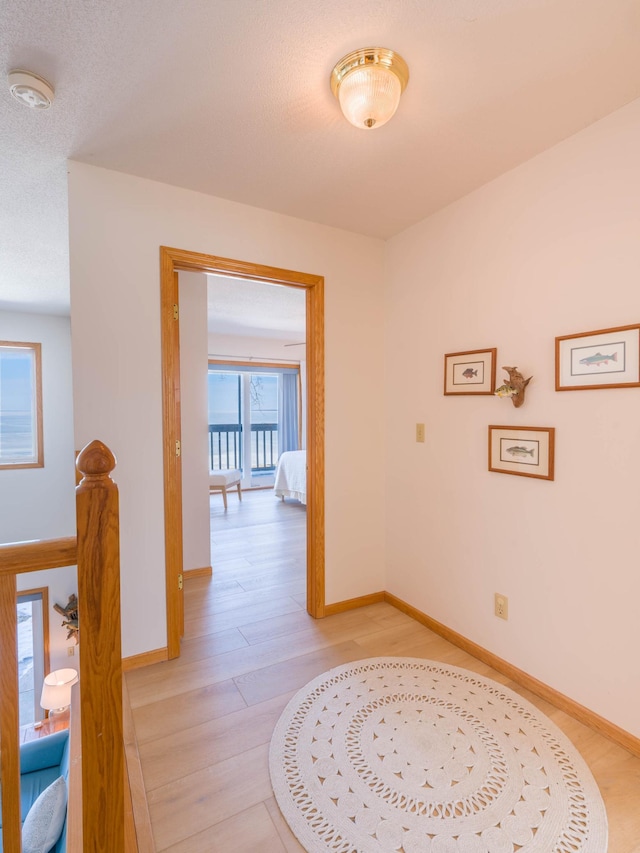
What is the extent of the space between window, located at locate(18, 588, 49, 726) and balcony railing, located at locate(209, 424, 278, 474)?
9.68 feet

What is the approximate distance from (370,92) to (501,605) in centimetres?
221

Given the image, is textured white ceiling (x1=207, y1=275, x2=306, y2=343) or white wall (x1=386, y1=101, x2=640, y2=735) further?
textured white ceiling (x1=207, y1=275, x2=306, y2=343)

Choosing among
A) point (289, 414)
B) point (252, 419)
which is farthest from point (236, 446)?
point (289, 414)

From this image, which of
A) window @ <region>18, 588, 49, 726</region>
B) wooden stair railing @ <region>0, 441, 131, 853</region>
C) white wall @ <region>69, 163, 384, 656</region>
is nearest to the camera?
wooden stair railing @ <region>0, 441, 131, 853</region>

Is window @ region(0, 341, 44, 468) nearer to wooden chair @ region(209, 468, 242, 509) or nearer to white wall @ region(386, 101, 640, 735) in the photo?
wooden chair @ region(209, 468, 242, 509)

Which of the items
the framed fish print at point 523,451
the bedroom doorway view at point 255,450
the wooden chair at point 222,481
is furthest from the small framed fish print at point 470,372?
the wooden chair at point 222,481

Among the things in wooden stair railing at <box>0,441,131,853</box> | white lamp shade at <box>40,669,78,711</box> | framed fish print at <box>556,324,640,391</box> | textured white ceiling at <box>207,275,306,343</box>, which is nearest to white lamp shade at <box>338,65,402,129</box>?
framed fish print at <box>556,324,640,391</box>

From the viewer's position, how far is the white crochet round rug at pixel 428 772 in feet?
4.06

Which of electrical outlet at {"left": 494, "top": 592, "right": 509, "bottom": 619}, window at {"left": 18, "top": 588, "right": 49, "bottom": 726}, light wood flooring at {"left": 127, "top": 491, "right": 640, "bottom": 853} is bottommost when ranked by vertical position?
window at {"left": 18, "top": 588, "right": 49, "bottom": 726}

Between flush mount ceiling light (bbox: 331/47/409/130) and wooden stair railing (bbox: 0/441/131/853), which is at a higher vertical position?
flush mount ceiling light (bbox: 331/47/409/130)

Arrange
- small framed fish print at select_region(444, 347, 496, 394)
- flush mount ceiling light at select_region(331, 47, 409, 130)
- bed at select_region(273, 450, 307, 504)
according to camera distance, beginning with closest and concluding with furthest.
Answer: flush mount ceiling light at select_region(331, 47, 409, 130) → small framed fish print at select_region(444, 347, 496, 394) → bed at select_region(273, 450, 307, 504)

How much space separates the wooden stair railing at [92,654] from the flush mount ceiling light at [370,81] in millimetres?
1354

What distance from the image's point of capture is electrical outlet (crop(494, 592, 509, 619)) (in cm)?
201

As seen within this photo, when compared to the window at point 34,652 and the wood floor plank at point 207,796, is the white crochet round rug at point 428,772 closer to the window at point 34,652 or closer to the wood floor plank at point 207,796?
the wood floor plank at point 207,796
